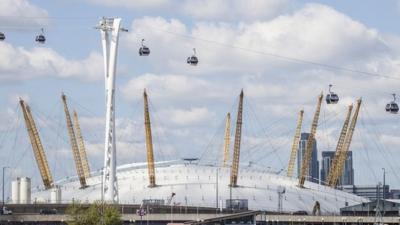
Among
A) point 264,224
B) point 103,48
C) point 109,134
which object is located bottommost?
point 264,224

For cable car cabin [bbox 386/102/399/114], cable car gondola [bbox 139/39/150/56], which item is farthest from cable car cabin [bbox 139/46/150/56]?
cable car cabin [bbox 386/102/399/114]

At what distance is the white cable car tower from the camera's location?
167625 mm

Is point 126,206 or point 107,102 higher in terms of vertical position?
point 107,102

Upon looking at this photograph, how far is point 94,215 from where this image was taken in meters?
133

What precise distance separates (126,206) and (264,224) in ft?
90.8

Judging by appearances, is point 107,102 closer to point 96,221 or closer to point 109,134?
point 109,134

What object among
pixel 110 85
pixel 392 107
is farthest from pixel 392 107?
pixel 110 85

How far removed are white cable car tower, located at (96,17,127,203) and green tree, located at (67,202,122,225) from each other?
30614mm

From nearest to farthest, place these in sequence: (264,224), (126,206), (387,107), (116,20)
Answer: (387,107) < (116,20) < (264,224) < (126,206)

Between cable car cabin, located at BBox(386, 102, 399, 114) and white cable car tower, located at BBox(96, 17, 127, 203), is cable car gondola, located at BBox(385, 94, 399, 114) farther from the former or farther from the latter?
white cable car tower, located at BBox(96, 17, 127, 203)

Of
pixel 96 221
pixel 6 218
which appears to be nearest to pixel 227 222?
pixel 96 221

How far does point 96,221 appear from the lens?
132750mm

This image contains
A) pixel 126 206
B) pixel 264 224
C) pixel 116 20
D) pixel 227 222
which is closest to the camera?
pixel 227 222

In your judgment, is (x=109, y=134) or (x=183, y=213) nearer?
(x=109, y=134)
